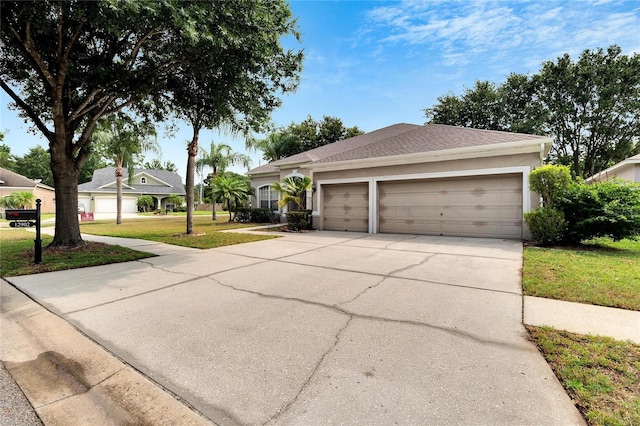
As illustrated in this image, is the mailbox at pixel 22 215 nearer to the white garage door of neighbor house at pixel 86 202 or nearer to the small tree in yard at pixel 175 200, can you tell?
the small tree in yard at pixel 175 200

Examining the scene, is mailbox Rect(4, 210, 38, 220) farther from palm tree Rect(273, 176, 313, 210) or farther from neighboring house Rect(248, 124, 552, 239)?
neighboring house Rect(248, 124, 552, 239)

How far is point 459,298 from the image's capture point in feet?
13.8

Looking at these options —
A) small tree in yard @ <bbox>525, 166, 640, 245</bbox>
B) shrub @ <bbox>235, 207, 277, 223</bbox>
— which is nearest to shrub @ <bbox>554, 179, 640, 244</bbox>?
small tree in yard @ <bbox>525, 166, 640, 245</bbox>

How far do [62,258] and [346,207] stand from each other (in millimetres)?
10105

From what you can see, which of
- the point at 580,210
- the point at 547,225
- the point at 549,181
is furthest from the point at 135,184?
the point at 580,210

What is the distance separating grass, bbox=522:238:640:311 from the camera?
13.4 ft

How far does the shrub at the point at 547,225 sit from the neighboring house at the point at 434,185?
121cm

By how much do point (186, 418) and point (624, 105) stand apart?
30.3 metres

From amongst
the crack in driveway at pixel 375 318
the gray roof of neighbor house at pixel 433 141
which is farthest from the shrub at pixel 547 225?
the crack in driveway at pixel 375 318

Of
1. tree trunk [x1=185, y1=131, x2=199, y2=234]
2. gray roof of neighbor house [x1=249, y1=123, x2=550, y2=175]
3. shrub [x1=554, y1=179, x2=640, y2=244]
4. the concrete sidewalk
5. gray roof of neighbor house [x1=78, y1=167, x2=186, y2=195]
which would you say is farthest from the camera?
gray roof of neighbor house [x1=78, y1=167, x2=186, y2=195]

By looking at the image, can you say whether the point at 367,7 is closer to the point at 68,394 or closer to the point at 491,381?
the point at 491,381

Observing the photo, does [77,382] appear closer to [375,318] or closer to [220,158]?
[375,318]

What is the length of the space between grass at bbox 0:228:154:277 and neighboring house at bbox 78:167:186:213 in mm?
28799

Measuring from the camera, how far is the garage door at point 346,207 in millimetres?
13125
